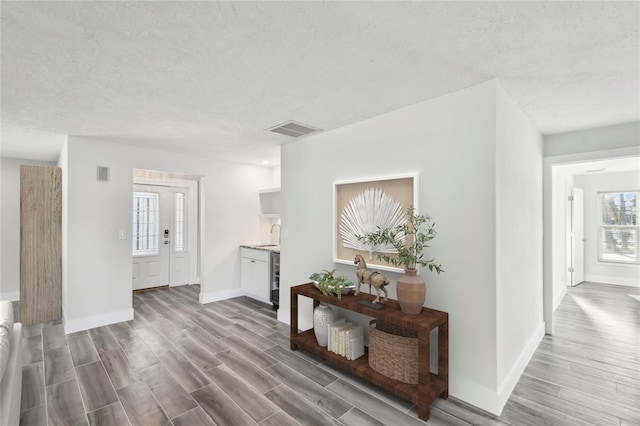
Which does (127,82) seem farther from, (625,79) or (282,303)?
(625,79)

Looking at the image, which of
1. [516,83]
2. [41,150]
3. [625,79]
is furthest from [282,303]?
[41,150]

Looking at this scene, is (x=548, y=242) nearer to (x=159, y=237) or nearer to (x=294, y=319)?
(x=294, y=319)

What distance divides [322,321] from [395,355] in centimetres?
80

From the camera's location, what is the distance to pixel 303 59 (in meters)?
1.88

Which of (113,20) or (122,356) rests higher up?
(113,20)

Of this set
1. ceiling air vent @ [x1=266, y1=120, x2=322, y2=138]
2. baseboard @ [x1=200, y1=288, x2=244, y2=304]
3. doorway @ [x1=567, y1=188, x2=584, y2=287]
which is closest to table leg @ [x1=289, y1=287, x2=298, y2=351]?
ceiling air vent @ [x1=266, y1=120, x2=322, y2=138]

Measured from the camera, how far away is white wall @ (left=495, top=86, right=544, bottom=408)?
7.11 feet

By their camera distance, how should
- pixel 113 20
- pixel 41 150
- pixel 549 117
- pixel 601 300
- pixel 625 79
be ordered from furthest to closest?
1. pixel 601 300
2. pixel 41 150
3. pixel 549 117
4. pixel 625 79
5. pixel 113 20

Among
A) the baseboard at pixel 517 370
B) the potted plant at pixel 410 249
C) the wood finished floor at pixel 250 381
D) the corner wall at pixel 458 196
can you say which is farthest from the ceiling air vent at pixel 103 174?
the baseboard at pixel 517 370

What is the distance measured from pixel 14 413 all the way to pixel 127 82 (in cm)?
222

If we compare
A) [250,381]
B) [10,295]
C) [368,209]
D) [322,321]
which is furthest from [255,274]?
[10,295]

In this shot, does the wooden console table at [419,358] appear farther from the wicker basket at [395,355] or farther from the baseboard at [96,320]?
the baseboard at [96,320]

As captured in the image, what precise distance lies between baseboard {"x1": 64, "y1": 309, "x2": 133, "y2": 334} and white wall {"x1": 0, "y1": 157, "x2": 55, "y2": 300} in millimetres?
2441

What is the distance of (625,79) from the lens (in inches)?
83.2
